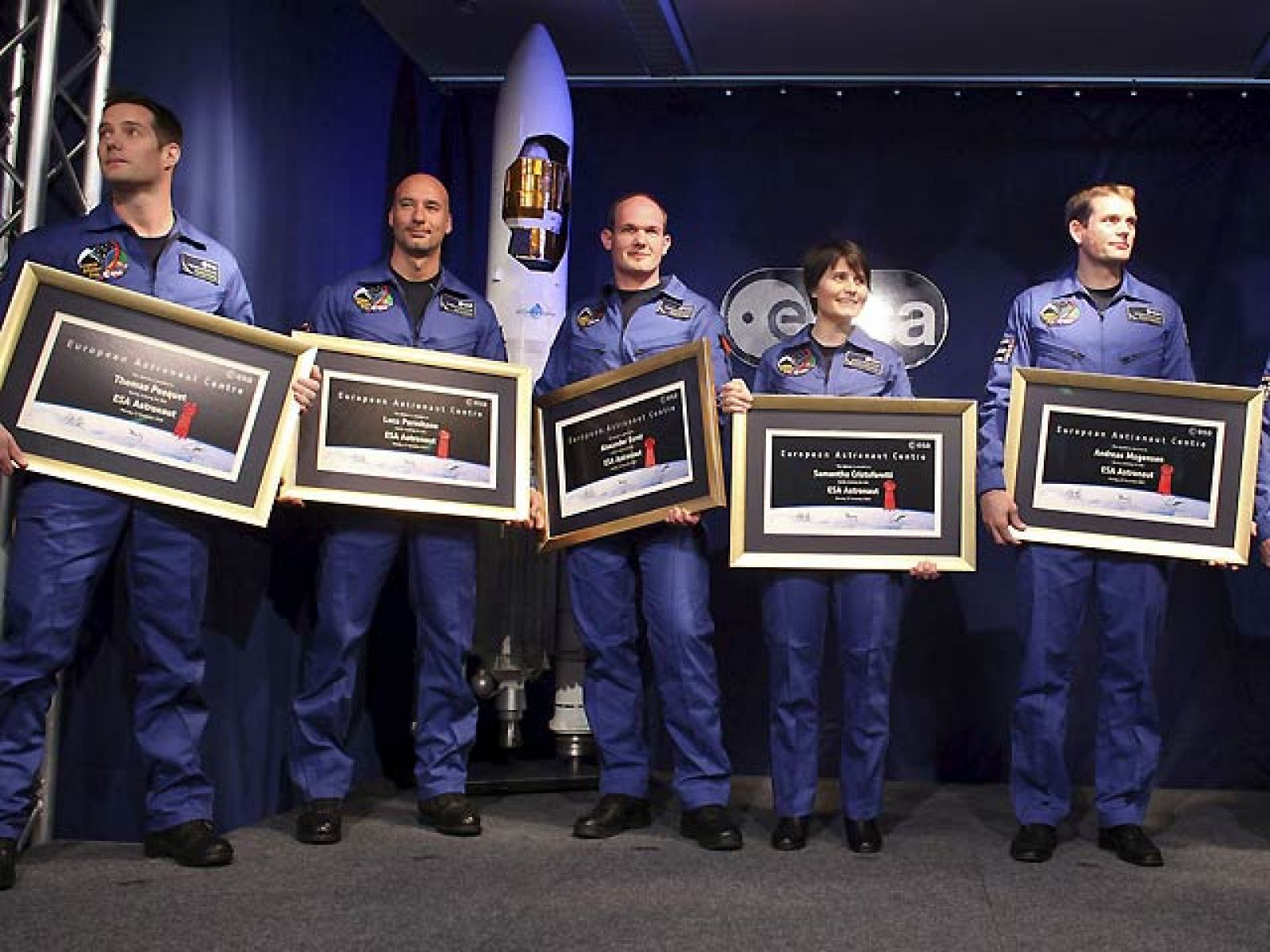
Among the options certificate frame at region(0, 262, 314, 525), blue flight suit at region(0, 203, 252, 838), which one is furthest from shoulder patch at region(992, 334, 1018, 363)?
blue flight suit at region(0, 203, 252, 838)

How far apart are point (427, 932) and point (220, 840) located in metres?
0.88

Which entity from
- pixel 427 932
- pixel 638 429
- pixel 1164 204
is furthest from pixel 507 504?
pixel 1164 204

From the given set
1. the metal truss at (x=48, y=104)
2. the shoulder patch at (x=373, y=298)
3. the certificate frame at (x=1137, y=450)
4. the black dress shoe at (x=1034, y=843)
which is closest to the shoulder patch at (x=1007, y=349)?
the certificate frame at (x=1137, y=450)

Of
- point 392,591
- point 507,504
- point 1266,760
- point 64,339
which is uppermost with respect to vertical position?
point 64,339

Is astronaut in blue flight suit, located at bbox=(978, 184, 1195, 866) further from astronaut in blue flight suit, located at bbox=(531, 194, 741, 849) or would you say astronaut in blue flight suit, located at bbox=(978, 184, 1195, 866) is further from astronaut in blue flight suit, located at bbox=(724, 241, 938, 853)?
astronaut in blue flight suit, located at bbox=(531, 194, 741, 849)

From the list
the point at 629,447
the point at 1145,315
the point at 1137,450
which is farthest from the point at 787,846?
the point at 1145,315

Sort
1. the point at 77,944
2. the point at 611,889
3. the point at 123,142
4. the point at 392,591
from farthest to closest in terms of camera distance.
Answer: the point at 392,591 → the point at 123,142 → the point at 611,889 → the point at 77,944

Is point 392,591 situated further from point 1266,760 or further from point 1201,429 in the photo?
point 1266,760

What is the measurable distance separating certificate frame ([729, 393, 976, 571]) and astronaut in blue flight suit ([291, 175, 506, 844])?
0.82 metres

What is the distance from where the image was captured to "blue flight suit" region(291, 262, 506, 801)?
4.01 meters

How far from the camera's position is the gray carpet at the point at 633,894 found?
2.91 meters

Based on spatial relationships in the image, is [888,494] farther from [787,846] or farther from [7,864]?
[7,864]

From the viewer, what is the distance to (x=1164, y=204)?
5.51 m

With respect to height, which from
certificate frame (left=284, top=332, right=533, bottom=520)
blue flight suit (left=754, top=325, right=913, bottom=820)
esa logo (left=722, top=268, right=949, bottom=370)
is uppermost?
esa logo (left=722, top=268, right=949, bottom=370)
